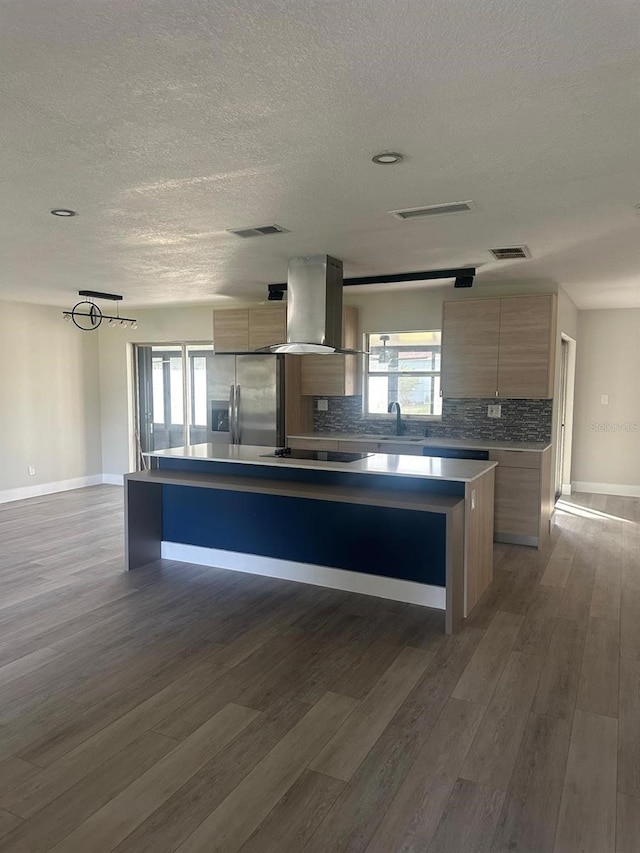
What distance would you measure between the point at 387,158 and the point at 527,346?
11.2 feet

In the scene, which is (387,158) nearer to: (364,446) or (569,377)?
(364,446)

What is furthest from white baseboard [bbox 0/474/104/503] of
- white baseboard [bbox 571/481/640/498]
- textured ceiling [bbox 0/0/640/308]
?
white baseboard [bbox 571/481/640/498]

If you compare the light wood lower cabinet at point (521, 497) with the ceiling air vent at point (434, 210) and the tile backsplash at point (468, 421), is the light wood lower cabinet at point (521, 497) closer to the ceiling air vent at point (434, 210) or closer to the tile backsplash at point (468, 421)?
the tile backsplash at point (468, 421)

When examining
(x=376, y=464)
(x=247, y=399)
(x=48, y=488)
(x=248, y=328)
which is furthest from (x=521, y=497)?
(x=48, y=488)

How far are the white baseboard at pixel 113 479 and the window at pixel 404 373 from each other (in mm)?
3938

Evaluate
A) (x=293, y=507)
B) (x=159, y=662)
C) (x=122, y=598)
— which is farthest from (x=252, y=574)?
(x=159, y=662)

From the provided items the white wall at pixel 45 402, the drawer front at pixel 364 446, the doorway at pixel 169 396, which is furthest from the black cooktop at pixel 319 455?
the white wall at pixel 45 402

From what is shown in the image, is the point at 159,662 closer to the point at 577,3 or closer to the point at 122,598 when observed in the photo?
the point at 122,598

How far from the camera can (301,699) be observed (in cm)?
270

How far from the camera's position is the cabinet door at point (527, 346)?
213 inches

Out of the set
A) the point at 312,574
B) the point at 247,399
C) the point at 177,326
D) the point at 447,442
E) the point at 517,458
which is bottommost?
the point at 312,574

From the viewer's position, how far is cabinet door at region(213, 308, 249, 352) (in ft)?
22.2

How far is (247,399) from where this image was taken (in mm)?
6582

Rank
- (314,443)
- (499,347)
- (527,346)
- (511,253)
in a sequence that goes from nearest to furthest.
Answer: (511,253)
(527,346)
(499,347)
(314,443)
